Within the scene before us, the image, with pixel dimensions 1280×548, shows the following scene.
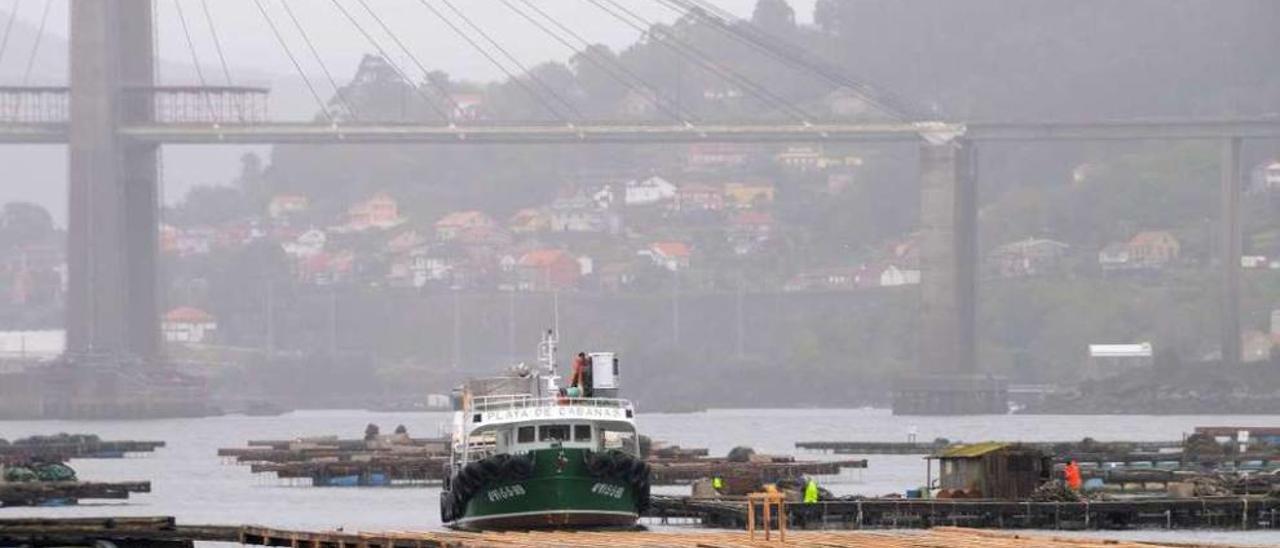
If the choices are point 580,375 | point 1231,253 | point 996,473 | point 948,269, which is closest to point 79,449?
point 996,473

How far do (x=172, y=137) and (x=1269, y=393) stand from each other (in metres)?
53.2

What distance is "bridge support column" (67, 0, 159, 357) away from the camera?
174 metres

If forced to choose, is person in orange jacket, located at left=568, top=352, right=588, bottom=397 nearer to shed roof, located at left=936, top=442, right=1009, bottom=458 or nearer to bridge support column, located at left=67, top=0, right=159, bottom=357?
shed roof, located at left=936, top=442, right=1009, bottom=458

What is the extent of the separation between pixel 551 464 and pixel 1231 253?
408 ft

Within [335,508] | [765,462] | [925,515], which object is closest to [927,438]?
[765,462]

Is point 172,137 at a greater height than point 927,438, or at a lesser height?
greater

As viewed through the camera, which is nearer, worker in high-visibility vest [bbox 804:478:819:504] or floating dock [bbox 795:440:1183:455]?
worker in high-visibility vest [bbox 804:478:819:504]

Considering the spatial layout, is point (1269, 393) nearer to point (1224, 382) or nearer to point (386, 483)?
point (1224, 382)

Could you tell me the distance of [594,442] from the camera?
63969 mm

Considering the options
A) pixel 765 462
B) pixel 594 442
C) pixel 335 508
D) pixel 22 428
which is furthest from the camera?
pixel 22 428

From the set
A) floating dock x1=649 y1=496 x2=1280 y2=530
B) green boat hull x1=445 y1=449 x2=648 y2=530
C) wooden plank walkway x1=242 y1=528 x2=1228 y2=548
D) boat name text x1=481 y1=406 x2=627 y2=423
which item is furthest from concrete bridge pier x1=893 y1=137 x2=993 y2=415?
wooden plank walkway x1=242 y1=528 x2=1228 y2=548

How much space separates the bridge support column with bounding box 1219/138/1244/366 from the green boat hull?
4840 inches

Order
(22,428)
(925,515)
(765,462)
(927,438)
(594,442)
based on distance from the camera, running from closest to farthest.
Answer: (594,442) → (925,515) → (765,462) → (927,438) → (22,428)

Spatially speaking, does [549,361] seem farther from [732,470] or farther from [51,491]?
[732,470]
